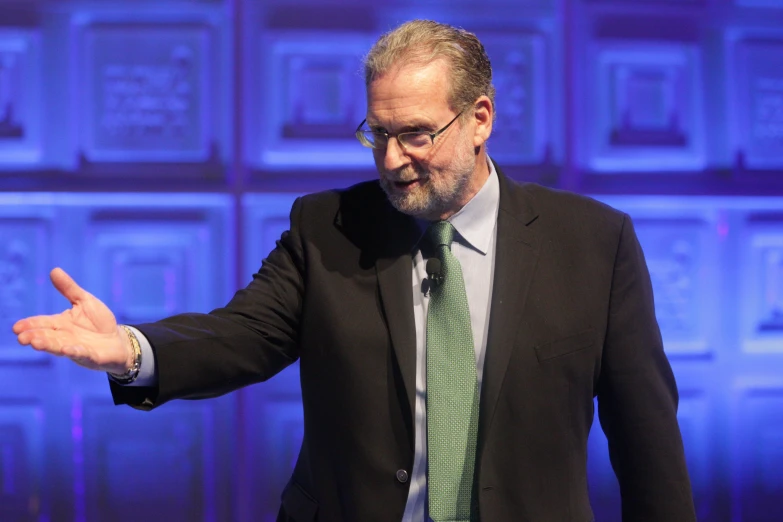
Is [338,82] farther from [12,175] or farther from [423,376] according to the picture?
[423,376]

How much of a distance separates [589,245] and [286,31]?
1.50 m

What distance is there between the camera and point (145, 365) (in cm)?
144

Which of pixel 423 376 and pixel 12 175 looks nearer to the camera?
pixel 423 376

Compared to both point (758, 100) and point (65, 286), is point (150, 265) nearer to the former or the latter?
point (65, 286)

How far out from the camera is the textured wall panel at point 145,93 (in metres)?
2.77

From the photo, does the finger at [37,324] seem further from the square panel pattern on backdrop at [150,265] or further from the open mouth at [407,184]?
the square panel pattern on backdrop at [150,265]

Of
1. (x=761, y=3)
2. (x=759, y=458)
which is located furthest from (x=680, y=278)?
(x=761, y=3)

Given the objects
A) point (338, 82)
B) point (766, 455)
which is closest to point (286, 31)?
point (338, 82)

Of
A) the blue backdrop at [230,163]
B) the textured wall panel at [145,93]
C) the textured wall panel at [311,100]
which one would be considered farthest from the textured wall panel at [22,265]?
the textured wall panel at [311,100]

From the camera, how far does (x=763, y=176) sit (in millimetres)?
3000

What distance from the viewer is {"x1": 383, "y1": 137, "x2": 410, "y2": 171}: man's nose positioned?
4.99 feet

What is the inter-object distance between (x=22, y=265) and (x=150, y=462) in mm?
719

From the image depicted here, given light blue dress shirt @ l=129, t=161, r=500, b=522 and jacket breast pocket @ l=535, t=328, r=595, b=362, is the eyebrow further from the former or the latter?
jacket breast pocket @ l=535, t=328, r=595, b=362

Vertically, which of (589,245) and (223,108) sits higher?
(223,108)
